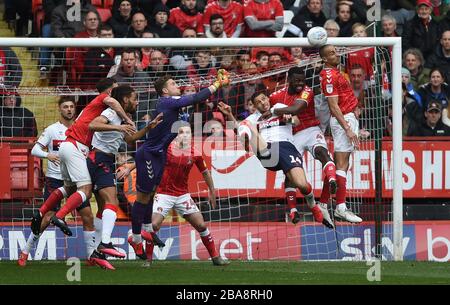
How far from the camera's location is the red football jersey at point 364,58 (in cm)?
1778

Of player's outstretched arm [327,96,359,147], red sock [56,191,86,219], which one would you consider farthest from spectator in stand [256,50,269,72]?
red sock [56,191,86,219]

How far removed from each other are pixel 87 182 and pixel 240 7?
683 centimetres

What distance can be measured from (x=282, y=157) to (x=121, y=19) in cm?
549

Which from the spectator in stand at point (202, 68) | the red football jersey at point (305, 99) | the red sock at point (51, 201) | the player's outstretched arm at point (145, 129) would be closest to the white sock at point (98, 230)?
the red sock at point (51, 201)

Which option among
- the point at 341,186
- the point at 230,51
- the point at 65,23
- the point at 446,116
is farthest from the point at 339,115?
the point at 65,23

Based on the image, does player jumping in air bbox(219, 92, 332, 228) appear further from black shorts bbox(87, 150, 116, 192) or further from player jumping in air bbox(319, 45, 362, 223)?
black shorts bbox(87, 150, 116, 192)

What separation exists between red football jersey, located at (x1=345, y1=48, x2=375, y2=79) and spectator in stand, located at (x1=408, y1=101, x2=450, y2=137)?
1.80 meters

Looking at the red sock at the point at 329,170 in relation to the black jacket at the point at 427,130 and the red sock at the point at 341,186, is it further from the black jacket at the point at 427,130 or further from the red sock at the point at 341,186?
the black jacket at the point at 427,130

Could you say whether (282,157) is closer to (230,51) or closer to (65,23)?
(230,51)

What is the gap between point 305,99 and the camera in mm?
16188

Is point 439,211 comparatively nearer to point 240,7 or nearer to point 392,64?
point 392,64

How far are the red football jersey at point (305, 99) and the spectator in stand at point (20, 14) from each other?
18.7 feet

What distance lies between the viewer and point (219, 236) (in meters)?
18.0
